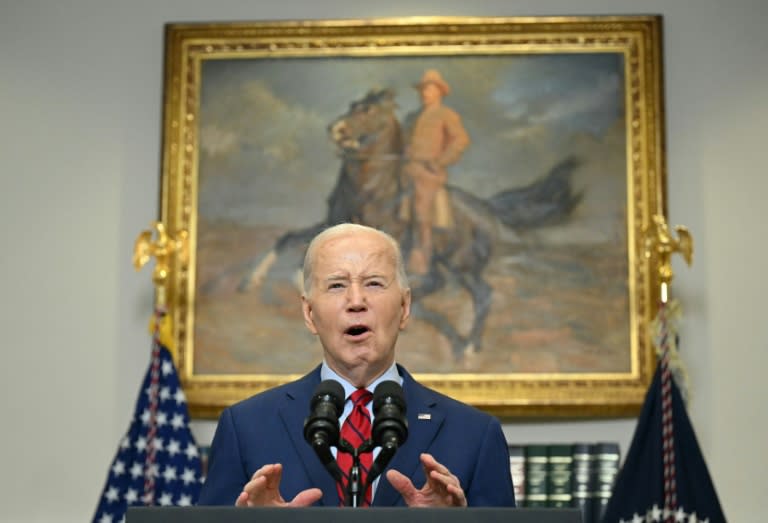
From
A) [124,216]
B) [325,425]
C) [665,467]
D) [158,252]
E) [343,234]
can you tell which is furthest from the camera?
[124,216]

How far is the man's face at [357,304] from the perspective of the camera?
3658mm

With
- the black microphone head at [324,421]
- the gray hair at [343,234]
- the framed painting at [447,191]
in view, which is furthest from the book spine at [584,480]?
the black microphone head at [324,421]

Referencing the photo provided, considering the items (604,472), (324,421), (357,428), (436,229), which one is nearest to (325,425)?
(324,421)

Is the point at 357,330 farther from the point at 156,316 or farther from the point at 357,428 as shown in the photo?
the point at 156,316

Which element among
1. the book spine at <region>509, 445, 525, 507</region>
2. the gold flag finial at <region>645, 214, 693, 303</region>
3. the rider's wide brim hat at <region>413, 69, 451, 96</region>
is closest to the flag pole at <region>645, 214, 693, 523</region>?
the gold flag finial at <region>645, 214, 693, 303</region>

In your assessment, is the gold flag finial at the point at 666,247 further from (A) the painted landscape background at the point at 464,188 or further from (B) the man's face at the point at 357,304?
(B) the man's face at the point at 357,304

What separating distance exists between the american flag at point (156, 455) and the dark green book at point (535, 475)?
5.37ft

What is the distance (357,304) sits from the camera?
367cm

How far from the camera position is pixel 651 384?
21.2ft

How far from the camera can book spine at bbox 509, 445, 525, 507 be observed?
6.40 m

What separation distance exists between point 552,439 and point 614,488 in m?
0.54

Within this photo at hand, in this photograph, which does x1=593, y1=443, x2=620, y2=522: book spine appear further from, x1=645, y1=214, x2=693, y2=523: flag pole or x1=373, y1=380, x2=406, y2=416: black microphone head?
x1=373, y1=380, x2=406, y2=416: black microphone head

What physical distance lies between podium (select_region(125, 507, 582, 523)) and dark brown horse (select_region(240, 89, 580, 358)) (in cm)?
419

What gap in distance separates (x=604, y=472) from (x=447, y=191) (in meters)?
1.69
